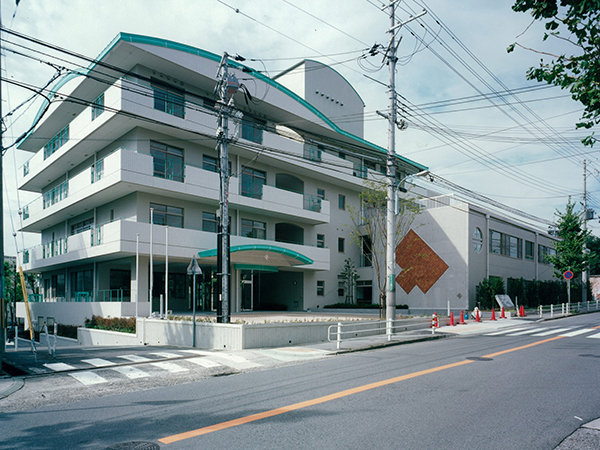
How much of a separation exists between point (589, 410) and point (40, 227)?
136ft

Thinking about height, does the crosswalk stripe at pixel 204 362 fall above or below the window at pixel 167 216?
below

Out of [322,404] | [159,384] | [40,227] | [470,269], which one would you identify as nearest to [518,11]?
[322,404]

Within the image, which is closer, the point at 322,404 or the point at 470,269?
the point at 322,404

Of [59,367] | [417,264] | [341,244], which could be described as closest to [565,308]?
[417,264]

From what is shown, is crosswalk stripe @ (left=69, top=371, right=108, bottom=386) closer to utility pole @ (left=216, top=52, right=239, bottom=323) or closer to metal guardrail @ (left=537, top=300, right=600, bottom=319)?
utility pole @ (left=216, top=52, right=239, bottom=323)

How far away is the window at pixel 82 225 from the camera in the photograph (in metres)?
31.5

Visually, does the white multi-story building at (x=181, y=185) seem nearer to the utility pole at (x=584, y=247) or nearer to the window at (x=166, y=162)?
the window at (x=166, y=162)

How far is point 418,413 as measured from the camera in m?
6.96

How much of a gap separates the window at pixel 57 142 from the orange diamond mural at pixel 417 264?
24.5m

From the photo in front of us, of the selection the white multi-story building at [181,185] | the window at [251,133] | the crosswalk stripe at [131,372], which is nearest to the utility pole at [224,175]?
the white multi-story building at [181,185]

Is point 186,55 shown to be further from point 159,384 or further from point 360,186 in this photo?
point 159,384

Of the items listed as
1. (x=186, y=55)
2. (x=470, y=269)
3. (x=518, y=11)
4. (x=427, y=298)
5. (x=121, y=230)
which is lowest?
(x=427, y=298)

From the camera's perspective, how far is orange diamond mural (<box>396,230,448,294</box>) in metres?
34.2

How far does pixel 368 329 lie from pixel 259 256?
1054cm
